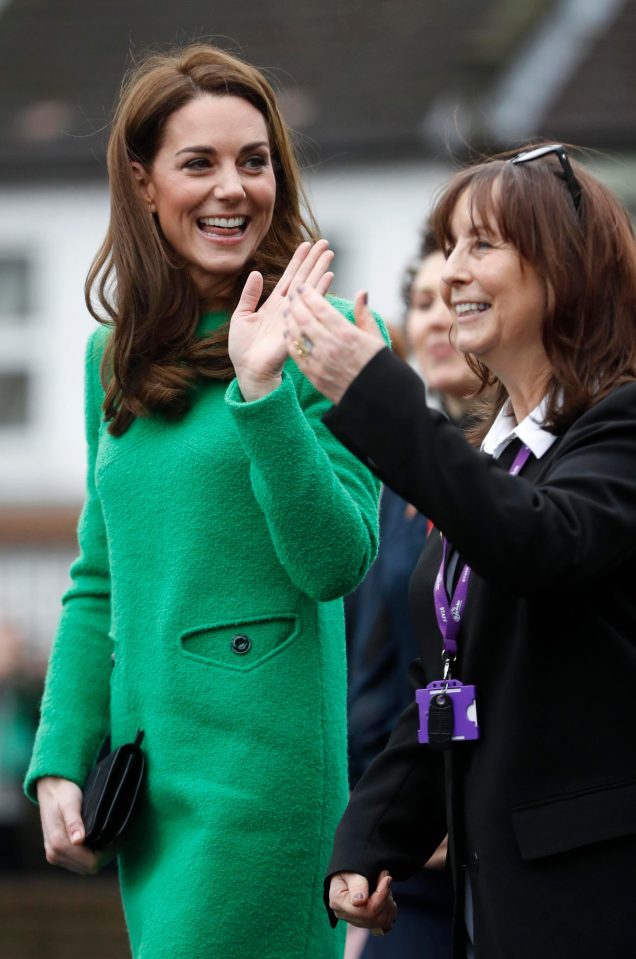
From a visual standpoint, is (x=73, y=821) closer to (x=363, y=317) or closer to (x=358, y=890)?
(x=358, y=890)

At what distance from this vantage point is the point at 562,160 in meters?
2.73

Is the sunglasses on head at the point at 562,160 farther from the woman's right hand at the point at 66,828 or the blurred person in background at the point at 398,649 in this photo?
the woman's right hand at the point at 66,828

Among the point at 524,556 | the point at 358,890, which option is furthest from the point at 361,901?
the point at 524,556

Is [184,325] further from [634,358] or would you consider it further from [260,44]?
[260,44]

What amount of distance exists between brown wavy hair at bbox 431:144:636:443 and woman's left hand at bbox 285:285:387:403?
0.97 ft

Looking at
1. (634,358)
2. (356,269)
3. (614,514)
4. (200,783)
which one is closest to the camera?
(614,514)

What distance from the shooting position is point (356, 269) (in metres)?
14.5

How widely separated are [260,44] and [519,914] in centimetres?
1408

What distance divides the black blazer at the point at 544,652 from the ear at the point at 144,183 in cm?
92

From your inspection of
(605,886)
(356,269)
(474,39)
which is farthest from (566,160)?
(474,39)

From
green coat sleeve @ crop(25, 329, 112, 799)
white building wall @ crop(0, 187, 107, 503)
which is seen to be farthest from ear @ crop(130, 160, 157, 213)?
white building wall @ crop(0, 187, 107, 503)

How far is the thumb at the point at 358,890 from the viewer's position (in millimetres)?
2740

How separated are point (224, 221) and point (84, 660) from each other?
3.00ft

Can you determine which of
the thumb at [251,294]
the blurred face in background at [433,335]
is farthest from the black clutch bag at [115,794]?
the blurred face in background at [433,335]
